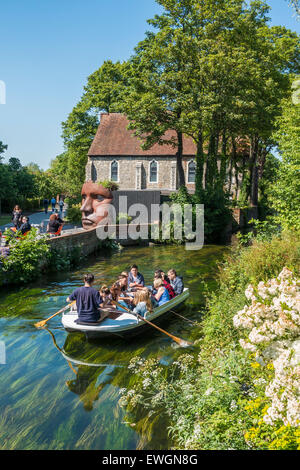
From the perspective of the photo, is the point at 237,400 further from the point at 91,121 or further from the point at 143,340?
the point at 91,121

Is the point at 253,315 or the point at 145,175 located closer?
the point at 253,315

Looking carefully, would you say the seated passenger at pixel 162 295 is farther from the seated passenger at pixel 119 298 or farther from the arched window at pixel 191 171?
the arched window at pixel 191 171

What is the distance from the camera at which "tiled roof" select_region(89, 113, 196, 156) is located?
45656mm

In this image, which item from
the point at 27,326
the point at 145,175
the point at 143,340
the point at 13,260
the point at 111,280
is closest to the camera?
the point at 143,340

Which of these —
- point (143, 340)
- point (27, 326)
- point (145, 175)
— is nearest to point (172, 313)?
point (143, 340)

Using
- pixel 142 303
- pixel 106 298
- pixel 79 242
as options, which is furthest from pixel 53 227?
pixel 142 303

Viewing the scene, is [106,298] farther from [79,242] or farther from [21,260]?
[79,242]

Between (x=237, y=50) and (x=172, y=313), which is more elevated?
(x=237, y=50)

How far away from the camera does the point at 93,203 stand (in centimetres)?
2639

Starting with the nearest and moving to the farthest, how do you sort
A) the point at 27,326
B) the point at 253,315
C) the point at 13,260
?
the point at 253,315 < the point at 27,326 < the point at 13,260

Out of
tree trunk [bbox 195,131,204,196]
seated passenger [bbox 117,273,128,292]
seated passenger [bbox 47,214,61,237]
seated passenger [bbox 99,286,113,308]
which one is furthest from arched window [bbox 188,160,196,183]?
seated passenger [bbox 99,286,113,308]

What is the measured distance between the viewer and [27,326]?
1112 cm

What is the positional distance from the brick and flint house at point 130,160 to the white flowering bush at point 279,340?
40782mm
